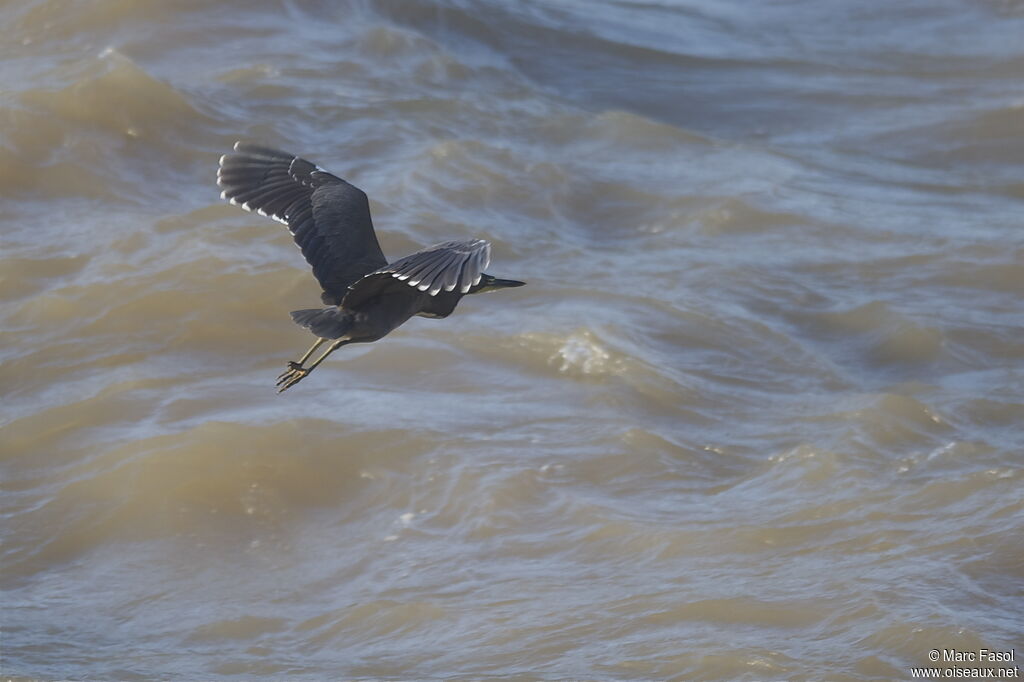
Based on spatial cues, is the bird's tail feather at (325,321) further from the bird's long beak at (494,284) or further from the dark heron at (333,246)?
the bird's long beak at (494,284)

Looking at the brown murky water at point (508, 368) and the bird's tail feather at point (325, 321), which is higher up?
the bird's tail feather at point (325, 321)

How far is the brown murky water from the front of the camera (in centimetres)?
570

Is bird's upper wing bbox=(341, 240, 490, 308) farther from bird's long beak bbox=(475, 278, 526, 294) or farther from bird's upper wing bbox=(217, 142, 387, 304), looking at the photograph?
bird's long beak bbox=(475, 278, 526, 294)

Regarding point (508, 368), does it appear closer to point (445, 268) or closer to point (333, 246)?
Answer: point (333, 246)

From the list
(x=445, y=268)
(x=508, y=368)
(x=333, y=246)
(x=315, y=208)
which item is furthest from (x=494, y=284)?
(x=508, y=368)

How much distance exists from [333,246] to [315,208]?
0.17 metres

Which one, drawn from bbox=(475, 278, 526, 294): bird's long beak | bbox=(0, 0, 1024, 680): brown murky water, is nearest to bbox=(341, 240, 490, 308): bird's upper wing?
bbox=(475, 278, 526, 294): bird's long beak

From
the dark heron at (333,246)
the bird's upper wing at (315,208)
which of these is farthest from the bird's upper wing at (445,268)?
the bird's upper wing at (315,208)

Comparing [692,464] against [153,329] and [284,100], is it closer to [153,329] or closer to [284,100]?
[153,329]

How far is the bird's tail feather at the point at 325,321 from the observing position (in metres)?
4.71

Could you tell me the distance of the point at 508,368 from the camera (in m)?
7.47

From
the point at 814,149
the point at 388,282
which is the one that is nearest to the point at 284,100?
the point at 814,149

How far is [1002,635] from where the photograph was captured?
5406 millimetres

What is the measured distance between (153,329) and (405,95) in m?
3.33
